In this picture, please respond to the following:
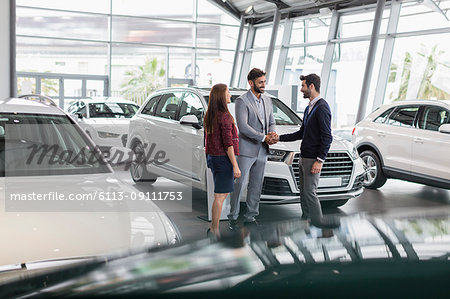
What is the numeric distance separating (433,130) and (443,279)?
7722mm

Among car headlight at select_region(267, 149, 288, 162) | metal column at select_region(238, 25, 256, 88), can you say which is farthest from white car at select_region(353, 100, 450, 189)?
metal column at select_region(238, 25, 256, 88)

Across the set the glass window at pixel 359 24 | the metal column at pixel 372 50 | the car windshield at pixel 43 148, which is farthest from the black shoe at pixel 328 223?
the glass window at pixel 359 24

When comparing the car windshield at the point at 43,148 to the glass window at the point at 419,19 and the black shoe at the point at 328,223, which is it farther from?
the glass window at the point at 419,19

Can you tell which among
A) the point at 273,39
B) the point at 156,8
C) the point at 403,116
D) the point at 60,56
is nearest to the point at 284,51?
the point at 273,39

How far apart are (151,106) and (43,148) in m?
4.26

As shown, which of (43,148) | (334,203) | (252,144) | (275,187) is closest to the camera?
(43,148)

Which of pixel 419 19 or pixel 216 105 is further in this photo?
pixel 419 19

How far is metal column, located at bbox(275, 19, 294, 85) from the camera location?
1956 cm

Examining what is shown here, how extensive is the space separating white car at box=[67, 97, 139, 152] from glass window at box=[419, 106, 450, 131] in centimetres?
549

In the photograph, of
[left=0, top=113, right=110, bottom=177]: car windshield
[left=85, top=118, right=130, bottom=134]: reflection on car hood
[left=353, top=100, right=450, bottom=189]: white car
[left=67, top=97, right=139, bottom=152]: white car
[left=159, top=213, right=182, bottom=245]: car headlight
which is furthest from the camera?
[left=85, top=118, right=130, bottom=134]: reflection on car hood

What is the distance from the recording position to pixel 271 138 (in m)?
5.74

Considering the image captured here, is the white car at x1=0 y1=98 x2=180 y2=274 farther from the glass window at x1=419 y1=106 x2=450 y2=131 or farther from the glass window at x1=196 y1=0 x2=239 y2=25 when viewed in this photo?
the glass window at x1=196 y1=0 x2=239 y2=25

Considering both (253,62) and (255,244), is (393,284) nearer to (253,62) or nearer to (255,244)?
(255,244)

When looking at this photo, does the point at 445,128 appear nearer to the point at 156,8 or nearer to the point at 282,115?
the point at 282,115
